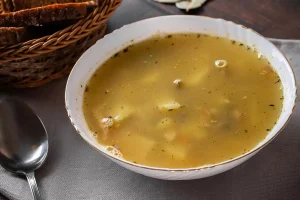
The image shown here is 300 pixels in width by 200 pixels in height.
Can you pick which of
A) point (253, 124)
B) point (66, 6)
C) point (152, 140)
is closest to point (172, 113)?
point (152, 140)

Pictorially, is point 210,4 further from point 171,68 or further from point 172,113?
point 172,113

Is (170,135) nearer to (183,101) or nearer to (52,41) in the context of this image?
(183,101)

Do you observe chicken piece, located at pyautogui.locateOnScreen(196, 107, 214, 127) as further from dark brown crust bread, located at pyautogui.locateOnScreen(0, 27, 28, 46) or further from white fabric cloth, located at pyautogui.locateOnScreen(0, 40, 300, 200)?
dark brown crust bread, located at pyautogui.locateOnScreen(0, 27, 28, 46)

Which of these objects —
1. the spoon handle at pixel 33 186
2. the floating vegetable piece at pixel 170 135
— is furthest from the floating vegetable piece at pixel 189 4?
the spoon handle at pixel 33 186

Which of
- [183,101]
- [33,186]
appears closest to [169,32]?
[183,101]

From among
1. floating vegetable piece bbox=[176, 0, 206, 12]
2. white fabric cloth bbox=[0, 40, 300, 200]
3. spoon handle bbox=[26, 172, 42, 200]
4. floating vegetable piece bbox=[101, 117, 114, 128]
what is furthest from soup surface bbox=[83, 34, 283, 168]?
floating vegetable piece bbox=[176, 0, 206, 12]
